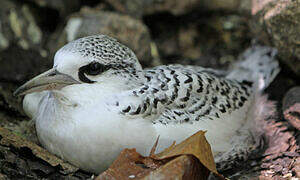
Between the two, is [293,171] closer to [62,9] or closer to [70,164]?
[70,164]

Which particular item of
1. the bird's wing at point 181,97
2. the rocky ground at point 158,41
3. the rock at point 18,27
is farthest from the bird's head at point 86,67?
the rock at point 18,27

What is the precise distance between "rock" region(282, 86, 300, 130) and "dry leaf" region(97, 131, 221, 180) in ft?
4.53

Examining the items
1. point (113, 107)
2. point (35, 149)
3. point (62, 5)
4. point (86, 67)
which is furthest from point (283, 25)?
point (62, 5)

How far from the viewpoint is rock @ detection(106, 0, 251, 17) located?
21.5ft

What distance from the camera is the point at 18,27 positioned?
625 cm

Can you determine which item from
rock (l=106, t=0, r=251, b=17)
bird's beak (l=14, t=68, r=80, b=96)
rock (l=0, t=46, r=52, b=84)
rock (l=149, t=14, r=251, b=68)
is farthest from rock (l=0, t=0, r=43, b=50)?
bird's beak (l=14, t=68, r=80, b=96)

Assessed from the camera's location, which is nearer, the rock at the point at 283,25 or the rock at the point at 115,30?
the rock at the point at 283,25

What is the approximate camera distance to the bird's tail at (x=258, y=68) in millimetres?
4840

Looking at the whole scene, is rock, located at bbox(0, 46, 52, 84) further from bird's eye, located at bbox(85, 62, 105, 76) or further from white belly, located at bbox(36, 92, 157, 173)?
bird's eye, located at bbox(85, 62, 105, 76)

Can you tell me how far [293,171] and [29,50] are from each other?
4327mm

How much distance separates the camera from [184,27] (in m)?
6.89

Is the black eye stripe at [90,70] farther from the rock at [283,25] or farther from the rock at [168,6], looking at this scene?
the rock at [168,6]

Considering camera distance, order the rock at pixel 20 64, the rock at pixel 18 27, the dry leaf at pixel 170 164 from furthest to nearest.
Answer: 1. the rock at pixel 18 27
2. the rock at pixel 20 64
3. the dry leaf at pixel 170 164

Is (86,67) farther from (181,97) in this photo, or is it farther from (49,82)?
(181,97)
